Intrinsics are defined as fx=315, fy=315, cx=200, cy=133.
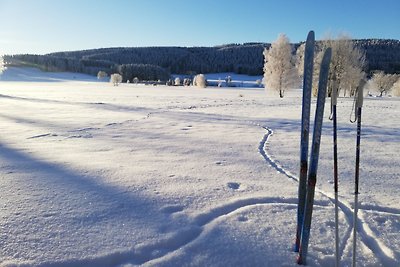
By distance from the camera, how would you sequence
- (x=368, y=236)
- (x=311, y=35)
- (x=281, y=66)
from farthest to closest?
(x=281, y=66) < (x=368, y=236) < (x=311, y=35)

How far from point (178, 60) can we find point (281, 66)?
115 meters

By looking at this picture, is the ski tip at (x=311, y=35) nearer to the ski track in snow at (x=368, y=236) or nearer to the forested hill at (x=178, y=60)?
the ski track in snow at (x=368, y=236)

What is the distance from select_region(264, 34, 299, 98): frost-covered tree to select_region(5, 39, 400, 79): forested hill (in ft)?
265

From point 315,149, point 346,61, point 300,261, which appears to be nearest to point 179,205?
point 300,261

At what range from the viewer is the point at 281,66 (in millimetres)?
32750

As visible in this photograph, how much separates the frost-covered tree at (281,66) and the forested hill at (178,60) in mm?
80622

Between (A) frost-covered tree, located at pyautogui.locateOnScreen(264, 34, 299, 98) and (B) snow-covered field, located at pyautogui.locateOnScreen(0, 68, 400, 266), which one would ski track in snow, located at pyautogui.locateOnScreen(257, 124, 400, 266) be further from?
(A) frost-covered tree, located at pyautogui.locateOnScreen(264, 34, 299, 98)

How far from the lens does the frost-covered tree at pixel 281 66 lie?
32.7 metres

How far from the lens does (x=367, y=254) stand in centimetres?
277

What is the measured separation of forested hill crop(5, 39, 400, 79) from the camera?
115500 mm

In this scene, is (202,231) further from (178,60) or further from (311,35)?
(178,60)

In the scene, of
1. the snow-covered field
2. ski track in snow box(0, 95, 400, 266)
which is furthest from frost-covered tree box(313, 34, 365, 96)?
ski track in snow box(0, 95, 400, 266)

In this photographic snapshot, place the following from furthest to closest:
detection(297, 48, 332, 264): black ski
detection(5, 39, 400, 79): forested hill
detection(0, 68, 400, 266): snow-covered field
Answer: detection(5, 39, 400, 79): forested hill
detection(0, 68, 400, 266): snow-covered field
detection(297, 48, 332, 264): black ski

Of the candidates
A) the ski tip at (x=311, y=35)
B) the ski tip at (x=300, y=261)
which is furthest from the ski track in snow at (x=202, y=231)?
the ski tip at (x=311, y=35)
